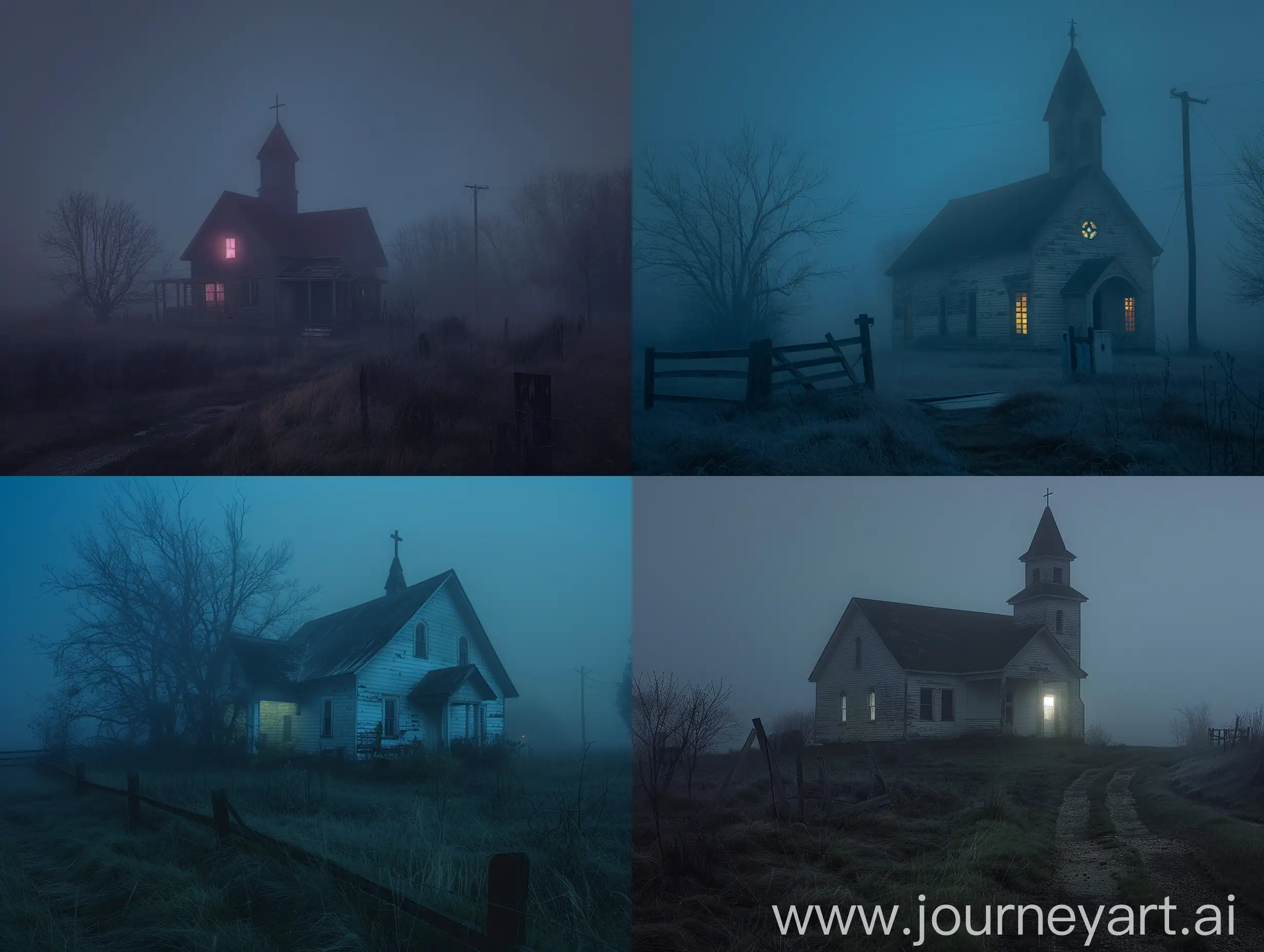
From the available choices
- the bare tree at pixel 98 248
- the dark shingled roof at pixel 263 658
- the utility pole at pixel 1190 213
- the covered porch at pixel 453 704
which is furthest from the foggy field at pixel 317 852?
the utility pole at pixel 1190 213

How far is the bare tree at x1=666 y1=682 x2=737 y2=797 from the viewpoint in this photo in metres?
6.84

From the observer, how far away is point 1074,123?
716 cm

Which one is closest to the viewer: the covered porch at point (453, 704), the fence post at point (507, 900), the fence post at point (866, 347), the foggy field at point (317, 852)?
the fence post at point (507, 900)

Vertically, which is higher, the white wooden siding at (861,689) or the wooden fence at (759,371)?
the wooden fence at (759,371)

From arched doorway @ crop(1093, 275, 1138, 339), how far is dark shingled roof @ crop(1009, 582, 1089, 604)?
167 cm

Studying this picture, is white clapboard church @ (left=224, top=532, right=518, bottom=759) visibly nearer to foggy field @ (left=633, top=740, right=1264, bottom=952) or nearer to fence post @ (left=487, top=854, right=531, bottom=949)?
foggy field @ (left=633, top=740, right=1264, bottom=952)

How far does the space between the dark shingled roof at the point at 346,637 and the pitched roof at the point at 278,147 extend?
2947 millimetres

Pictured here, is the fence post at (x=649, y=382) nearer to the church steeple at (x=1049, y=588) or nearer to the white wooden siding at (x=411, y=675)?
the white wooden siding at (x=411, y=675)

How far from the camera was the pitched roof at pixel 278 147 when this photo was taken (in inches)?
286

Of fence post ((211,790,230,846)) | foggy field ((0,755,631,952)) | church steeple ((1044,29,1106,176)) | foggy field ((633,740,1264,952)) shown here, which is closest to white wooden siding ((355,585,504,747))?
foggy field ((0,755,631,952))

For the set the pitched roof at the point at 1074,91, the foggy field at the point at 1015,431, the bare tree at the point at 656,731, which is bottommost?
the bare tree at the point at 656,731

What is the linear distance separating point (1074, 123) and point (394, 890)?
6.24 m

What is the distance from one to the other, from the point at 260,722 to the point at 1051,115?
6396 millimetres

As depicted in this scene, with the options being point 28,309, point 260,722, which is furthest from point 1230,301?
point 28,309
